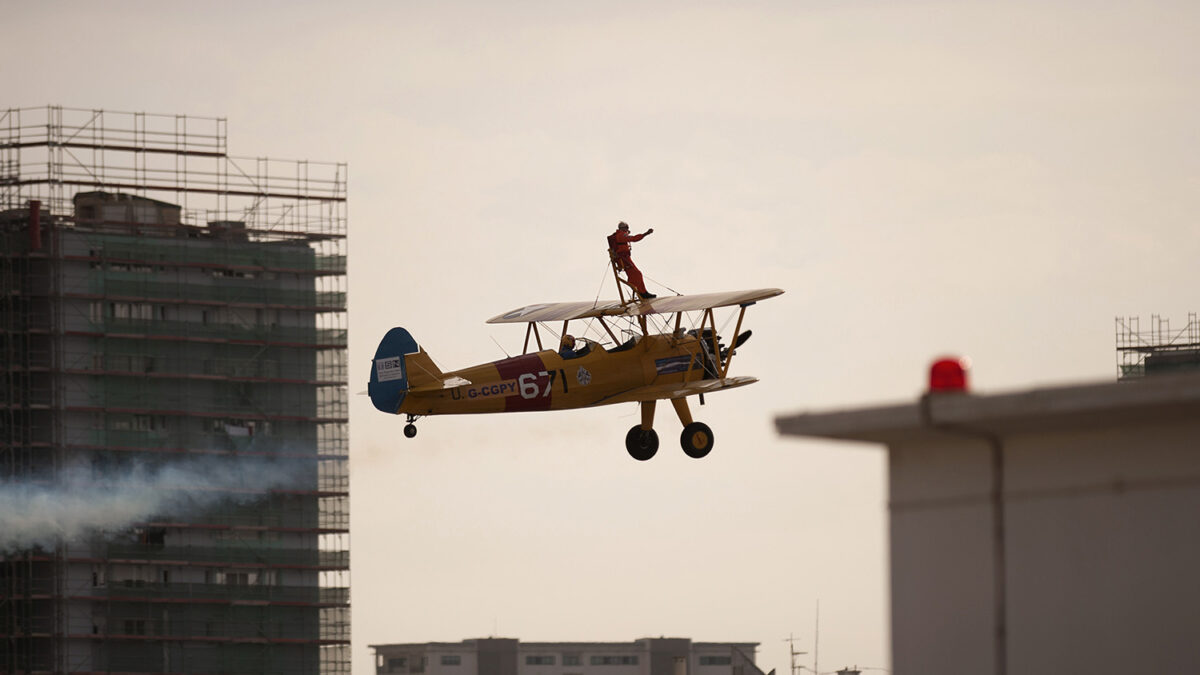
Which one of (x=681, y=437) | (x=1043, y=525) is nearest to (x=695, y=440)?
(x=681, y=437)

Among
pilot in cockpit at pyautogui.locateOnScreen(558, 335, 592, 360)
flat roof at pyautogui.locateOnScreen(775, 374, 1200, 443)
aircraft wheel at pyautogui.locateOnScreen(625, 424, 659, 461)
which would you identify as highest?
pilot in cockpit at pyautogui.locateOnScreen(558, 335, 592, 360)

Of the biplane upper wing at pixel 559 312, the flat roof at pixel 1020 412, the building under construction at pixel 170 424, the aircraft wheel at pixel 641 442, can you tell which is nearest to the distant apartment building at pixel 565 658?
the building under construction at pixel 170 424

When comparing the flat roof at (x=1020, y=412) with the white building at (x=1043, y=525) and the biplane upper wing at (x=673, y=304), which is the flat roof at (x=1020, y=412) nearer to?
the white building at (x=1043, y=525)

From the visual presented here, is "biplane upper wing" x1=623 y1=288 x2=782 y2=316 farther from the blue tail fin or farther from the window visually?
the window

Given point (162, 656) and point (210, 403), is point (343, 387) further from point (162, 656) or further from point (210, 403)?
point (162, 656)

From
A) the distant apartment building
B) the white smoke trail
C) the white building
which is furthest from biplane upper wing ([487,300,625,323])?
the distant apartment building

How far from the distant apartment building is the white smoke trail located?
134ft

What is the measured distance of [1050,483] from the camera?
1836 centimetres

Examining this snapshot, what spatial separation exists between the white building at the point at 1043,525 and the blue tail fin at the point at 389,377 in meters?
→ 30.5

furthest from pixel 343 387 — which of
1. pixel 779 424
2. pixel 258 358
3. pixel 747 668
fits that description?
pixel 779 424

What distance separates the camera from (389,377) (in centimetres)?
4925

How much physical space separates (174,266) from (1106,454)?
265ft

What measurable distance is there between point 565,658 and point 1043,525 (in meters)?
120

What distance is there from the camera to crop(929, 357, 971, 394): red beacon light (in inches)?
691
